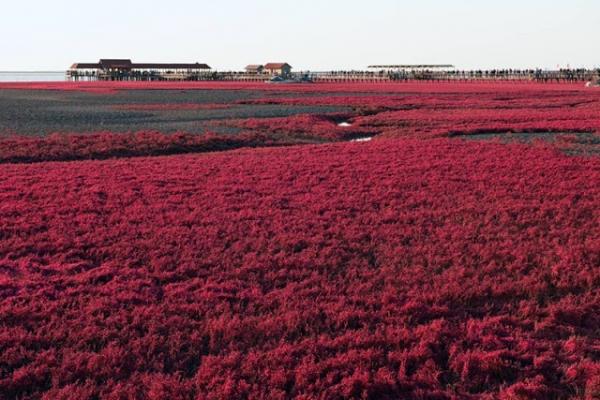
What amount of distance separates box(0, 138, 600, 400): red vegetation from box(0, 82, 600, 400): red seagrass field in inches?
1.4

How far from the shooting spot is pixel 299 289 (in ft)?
32.9

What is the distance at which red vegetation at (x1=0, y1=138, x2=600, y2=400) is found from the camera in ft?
24.0

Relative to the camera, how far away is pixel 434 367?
757cm

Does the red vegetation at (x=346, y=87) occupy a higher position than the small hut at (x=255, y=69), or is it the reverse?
the small hut at (x=255, y=69)

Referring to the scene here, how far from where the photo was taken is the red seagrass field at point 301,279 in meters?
7.36

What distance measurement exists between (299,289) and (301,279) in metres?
0.53

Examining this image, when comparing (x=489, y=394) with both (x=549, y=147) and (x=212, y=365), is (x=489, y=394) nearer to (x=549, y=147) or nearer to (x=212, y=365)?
(x=212, y=365)

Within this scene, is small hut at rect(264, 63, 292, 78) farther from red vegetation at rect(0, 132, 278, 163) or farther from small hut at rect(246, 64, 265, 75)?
red vegetation at rect(0, 132, 278, 163)

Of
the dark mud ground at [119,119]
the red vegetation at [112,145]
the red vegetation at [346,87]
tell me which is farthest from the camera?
the red vegetation at [346,87]

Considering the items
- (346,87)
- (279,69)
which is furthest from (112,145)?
(279,69)

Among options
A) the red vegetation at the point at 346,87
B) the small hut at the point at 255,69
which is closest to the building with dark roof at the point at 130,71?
the small hut at the point at 255,69

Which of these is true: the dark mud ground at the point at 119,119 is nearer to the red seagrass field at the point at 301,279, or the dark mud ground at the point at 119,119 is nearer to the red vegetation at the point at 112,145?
Result: the red vegetation at the point at 112,145

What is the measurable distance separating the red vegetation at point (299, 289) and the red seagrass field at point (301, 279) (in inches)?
1.4

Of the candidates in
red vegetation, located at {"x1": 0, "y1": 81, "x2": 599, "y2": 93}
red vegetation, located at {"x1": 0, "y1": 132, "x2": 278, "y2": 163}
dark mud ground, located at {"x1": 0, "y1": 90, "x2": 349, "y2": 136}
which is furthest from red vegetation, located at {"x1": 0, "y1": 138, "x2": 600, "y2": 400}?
red vegetation, located at {"x1": 0, "y1": 81, "x2": 599, "y2": 93}
